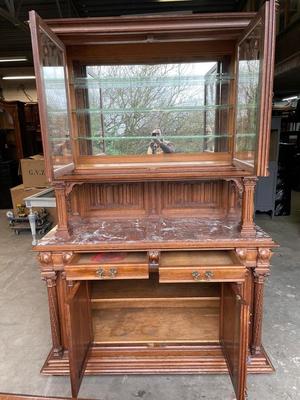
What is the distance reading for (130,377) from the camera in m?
1.74

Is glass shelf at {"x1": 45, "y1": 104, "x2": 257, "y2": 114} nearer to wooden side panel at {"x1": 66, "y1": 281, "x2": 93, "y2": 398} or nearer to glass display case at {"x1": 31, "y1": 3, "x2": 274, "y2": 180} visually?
glass display case at {"x1": 31, "y1": 3, "x2": 274, "y2": 180}

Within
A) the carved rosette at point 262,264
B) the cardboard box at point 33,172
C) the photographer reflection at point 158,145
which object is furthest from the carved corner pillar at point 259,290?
the cardboard box at point 33,172

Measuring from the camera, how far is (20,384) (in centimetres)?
171

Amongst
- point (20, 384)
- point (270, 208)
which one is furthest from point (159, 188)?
point (270, 208)

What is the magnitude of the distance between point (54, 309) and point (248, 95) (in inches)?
60.2

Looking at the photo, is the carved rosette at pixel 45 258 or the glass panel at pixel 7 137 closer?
the carved rosette at pixel 45 258

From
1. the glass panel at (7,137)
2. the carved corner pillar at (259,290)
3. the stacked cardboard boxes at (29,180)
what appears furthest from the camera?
the glass panel at (7,137)

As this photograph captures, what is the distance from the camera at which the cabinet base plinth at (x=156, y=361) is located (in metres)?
1.73

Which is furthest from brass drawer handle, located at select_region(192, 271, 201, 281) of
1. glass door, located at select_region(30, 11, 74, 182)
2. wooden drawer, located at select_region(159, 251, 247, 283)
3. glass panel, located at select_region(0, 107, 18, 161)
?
glass panel, located at select_region(0, 107, 18, 161)

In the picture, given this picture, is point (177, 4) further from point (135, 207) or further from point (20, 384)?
point (20, 384)

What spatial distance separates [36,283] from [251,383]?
203cm

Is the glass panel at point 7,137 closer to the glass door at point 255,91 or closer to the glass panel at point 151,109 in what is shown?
the glass panel at point 151,109

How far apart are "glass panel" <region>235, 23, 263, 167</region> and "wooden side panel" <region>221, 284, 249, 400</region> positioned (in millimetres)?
651

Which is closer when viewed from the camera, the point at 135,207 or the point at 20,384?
the point at 20,384
